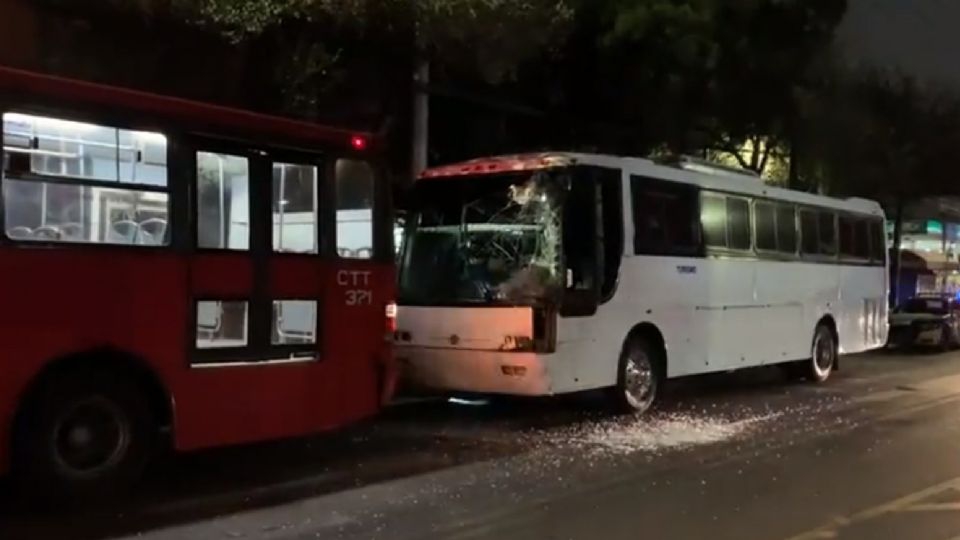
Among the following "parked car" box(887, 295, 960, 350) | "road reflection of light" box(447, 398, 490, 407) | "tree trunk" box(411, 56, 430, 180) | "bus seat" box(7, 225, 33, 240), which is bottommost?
"road reflection of light" box(447, 398, 490, 407)

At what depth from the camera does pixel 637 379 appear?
525 inches

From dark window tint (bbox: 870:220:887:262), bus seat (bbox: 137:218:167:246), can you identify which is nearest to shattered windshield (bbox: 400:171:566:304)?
bus seat (bbox: 137:218:167:246)

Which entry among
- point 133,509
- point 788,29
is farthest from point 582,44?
point 133,509

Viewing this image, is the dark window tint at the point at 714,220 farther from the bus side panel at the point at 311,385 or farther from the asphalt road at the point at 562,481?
the bus side panel at the point at 311,385

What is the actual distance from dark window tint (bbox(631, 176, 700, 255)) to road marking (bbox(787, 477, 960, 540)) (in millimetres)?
4806

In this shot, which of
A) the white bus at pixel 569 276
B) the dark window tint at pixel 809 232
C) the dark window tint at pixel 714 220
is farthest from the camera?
the dark window tint at pixel 809 232

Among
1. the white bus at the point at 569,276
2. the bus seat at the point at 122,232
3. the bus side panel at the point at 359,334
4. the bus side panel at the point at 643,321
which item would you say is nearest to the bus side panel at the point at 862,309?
the white bus at the point at 569,276

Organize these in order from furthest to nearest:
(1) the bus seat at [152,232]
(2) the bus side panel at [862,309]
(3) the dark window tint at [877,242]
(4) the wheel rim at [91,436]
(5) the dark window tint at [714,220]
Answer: (3) the dark window tint at [877,242], (2) the bus side panel at [862,309], (5) the dark window tint at [714,220], (1) the bus seat at [152,232], (4) the wheel rim at [91,436]

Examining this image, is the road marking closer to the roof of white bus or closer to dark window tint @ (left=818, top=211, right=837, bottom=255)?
the roof of white bus

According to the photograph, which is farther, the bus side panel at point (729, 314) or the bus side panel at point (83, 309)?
the bus side panel at point (729, 314)

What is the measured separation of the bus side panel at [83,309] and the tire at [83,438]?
209mm

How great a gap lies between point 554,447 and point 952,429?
4448mm

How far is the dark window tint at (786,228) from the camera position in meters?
16.5

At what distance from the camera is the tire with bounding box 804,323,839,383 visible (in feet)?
58.2
